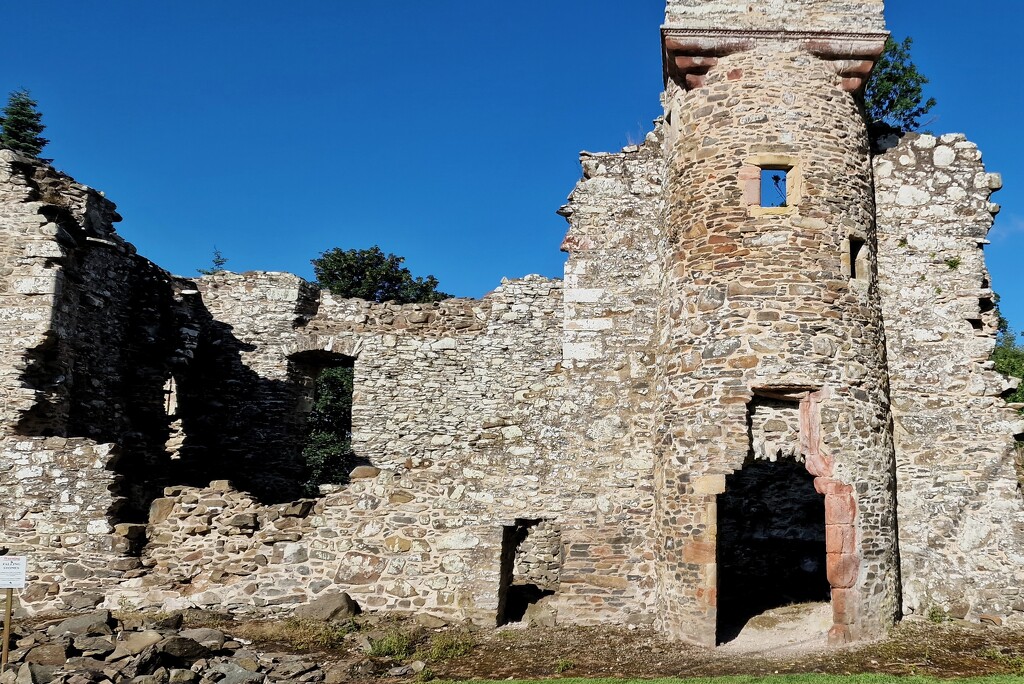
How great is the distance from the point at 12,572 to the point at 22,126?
2150cm

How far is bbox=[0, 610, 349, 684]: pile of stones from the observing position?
7.44 metres

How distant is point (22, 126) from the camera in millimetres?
24703

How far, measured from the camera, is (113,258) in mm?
13258

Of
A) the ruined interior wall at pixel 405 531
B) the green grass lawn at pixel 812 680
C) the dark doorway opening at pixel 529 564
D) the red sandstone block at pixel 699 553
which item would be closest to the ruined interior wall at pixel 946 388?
the green grass lawn at pixel 812 680

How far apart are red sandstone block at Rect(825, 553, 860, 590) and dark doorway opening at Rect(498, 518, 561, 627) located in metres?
3.56

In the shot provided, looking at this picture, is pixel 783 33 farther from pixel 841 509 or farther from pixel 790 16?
pixel 841 509

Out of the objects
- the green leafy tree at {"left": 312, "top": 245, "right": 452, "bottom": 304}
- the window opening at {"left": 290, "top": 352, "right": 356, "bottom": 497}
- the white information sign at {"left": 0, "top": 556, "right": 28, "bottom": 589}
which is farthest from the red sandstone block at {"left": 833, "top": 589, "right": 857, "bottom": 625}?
the green leafy tree at {"left": 312, "top": 245, "right": 452, "bottom": 304}

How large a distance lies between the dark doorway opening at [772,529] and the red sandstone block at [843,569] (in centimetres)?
318

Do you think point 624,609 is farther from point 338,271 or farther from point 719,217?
point 338,271

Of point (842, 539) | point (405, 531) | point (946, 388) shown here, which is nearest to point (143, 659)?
point (405, 531)

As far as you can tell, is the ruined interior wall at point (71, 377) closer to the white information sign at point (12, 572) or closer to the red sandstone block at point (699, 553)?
the white information sign at point (12, 572)

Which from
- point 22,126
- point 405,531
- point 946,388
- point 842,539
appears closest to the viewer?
point 842,539

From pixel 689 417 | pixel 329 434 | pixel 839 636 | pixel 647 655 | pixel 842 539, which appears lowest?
pixel 647 655

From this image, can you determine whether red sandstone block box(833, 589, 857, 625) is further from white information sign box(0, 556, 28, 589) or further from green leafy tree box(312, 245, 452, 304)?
green leafy tree box(312, 245, 452, 304)
